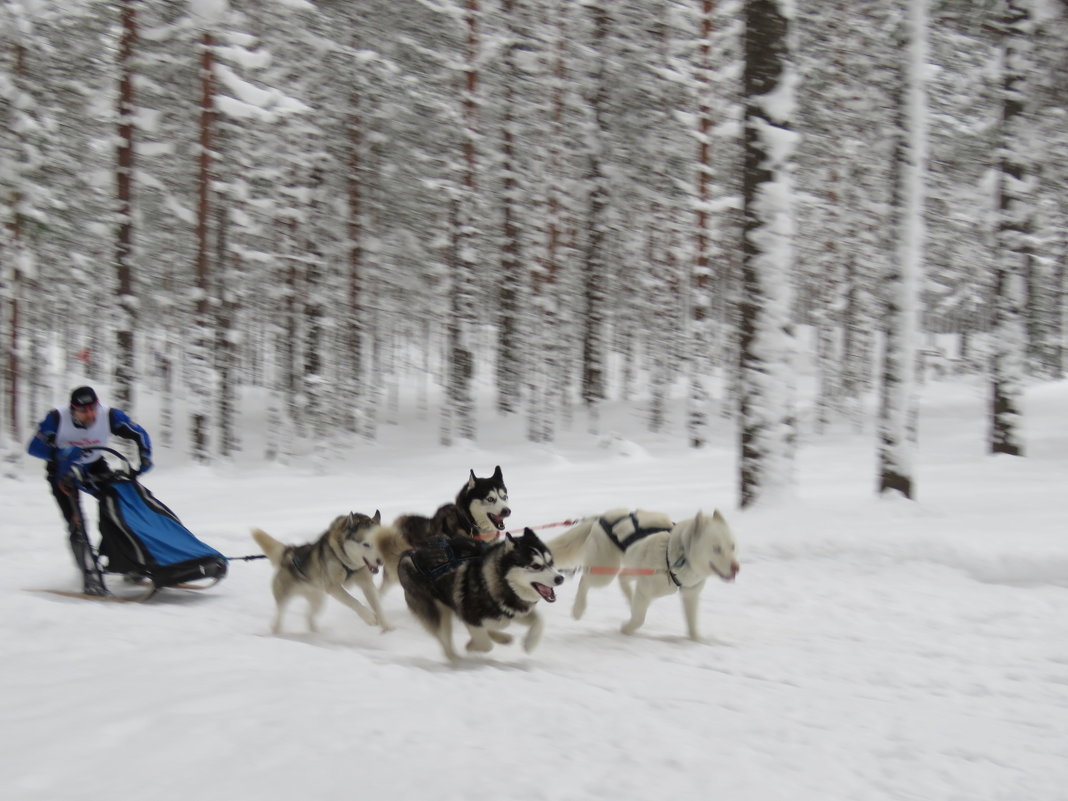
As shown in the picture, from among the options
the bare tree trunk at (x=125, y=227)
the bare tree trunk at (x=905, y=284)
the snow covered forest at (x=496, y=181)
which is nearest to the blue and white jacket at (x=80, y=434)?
the bare tree trunk at (x=905, y=284)

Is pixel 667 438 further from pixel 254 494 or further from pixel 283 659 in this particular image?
pixel 283 659

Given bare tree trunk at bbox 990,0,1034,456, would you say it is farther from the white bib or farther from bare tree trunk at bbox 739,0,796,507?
the white bib

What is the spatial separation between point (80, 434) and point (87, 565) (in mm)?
1180

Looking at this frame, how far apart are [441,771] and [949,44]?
16.7m

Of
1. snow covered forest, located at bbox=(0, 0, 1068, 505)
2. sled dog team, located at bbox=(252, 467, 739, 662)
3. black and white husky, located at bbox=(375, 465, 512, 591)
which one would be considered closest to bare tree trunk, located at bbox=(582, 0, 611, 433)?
snow covered forest, located at bbox=(0, 0, 1068, 505)

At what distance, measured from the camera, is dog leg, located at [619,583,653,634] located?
6.59 meters

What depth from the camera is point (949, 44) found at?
15.6 metres

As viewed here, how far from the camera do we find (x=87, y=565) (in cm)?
743

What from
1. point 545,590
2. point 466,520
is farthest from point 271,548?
point 545,590

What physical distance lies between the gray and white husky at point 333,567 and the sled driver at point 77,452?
68.8 inches

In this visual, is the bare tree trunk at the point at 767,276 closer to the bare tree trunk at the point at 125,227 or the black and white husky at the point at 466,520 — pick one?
the black and white husky at the point at 466,520

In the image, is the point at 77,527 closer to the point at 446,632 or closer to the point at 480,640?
the point at 446,632

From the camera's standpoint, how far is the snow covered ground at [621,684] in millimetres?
3514

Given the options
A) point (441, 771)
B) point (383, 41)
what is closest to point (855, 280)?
point (383, 41)
